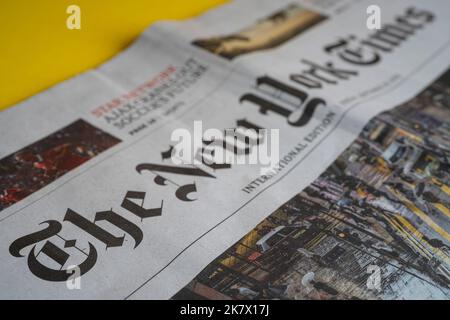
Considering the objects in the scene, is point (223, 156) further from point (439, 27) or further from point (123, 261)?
point (439, 27)

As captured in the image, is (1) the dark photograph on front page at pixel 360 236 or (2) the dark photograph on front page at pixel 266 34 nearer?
(1) the dark photograph on front page at pixel 360 236

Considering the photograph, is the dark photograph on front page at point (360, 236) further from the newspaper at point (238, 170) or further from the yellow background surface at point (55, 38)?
the yellow background surface at point (55, 38)

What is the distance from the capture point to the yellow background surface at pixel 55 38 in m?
0.63

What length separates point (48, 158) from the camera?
1.86 feet

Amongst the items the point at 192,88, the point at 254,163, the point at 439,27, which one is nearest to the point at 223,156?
the point at 254,163

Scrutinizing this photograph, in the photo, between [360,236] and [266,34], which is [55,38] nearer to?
[266,34]

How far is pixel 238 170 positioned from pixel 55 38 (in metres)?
0.31

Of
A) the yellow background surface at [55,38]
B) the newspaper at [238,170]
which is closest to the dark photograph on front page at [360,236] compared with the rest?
the newspaper at [238,170]

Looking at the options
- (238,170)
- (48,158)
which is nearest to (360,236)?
(238,170)

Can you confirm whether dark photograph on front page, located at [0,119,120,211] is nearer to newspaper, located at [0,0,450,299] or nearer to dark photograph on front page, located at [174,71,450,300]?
newspaper, located at [0,0,450,299]

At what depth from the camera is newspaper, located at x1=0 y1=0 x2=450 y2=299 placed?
0.45 m

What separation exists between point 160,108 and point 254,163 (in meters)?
0.15
